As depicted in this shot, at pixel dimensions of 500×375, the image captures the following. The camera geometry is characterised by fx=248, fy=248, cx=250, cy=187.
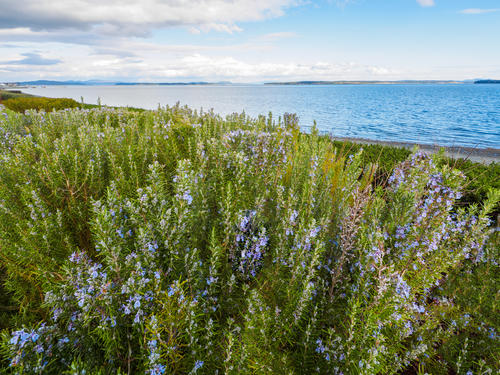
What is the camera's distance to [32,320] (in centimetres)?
196

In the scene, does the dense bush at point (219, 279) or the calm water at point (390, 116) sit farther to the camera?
the calm water at point (390, 116)

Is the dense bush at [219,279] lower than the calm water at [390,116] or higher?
lower

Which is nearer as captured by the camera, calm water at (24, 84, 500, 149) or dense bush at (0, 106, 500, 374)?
dense bush at (0, 106, 500, 374)

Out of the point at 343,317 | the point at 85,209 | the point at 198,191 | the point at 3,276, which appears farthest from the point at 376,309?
the point at 3,276

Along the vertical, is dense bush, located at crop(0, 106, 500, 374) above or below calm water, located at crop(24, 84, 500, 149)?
below

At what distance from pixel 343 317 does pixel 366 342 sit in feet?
1.33

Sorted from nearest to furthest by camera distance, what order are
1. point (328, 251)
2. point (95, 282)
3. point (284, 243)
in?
1. point (95, 282)
2. point (284, 243)
3. point (328, 251)

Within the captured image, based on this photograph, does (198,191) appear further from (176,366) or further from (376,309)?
(376,309)

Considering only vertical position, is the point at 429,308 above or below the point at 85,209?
below

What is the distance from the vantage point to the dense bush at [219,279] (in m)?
1.49

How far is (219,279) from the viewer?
2.31 meters

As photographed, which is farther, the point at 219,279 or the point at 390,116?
the point at 390,116

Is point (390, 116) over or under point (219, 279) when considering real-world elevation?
over

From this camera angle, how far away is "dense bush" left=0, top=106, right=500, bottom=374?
1.49 metres
